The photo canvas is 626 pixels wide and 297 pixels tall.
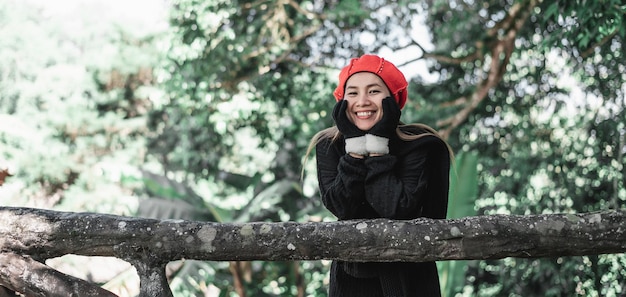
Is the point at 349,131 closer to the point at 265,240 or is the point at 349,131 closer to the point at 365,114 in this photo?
the point at 365,114

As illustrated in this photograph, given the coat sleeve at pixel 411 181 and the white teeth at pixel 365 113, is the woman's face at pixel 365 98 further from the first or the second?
the coat sleeve at pixel 411 181

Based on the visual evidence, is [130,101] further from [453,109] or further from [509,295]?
[509,295]

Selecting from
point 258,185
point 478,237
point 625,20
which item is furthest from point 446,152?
point 258,185

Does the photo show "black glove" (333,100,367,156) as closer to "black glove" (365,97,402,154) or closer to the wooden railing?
"black glove" (365,97,402,154)

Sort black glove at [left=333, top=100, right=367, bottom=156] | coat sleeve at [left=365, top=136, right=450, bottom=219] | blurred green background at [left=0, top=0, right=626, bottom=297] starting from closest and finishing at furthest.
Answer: coat sleeve at [left=365, top=136, right=450, bottom=219], black glove at [left=333, top=100, right=367, bottom=156], blurred green background at [left=0, top=0, right=626, bottom=297]

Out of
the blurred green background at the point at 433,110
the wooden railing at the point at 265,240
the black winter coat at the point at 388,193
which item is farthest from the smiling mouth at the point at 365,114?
the blurred green background at the point at 433,110

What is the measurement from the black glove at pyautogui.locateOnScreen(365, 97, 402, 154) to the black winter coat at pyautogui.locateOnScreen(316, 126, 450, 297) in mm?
40

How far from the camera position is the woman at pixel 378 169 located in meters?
2.41

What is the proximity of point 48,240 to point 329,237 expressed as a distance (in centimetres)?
99

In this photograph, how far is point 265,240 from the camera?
2.15m

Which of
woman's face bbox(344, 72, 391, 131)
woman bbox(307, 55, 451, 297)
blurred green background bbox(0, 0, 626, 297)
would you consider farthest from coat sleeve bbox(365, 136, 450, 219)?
blurred green background bbox(0, 0, 626, 297)

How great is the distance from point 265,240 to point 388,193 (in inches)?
20.3

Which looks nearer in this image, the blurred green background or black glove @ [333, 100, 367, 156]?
black glove @ [333, 100, 367, 156]

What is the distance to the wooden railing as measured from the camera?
81.6 inches
